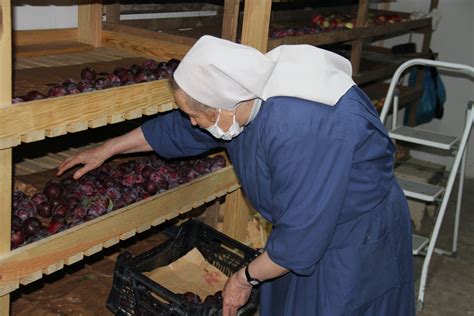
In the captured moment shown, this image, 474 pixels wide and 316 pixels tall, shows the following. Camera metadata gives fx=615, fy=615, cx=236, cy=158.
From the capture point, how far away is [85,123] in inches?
87.0

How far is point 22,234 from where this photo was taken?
229 cm

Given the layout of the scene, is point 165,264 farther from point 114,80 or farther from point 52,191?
point 114,80

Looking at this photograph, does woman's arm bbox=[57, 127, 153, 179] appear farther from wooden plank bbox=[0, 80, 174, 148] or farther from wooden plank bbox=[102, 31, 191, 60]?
wooden plank bbox=[102, 31, 191, 60]

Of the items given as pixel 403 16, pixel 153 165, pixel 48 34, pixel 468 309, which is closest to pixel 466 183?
pixel 403 16

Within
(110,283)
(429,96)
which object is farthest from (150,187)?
(429,96)

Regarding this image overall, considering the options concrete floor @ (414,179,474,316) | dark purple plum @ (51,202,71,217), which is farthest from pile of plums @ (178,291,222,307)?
concrete floor @ (414,179,474,316)

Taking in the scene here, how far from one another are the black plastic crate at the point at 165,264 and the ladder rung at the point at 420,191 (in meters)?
1.46

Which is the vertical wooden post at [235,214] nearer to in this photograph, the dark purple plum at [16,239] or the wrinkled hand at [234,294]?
the wrinkled hand at [234,294]

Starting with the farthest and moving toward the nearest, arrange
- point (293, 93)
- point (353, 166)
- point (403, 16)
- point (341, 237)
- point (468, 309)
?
point (403, 16) → point (468, 309) → point (341, 237) → point (353, 166) → point (293, 93)

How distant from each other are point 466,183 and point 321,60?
483 cm

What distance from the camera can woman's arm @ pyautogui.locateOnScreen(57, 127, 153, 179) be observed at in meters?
2.78

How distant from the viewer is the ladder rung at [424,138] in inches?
159

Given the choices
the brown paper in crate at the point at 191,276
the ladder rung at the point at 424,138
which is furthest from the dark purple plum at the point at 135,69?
the ladder rung at the point at 424,138

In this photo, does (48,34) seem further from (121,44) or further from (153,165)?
(153,165)
